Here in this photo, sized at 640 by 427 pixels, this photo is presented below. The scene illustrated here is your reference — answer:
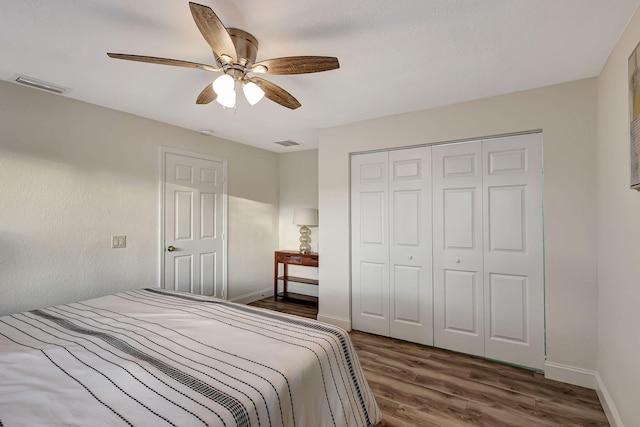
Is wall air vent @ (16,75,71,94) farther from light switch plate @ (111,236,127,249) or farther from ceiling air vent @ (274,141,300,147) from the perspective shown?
ceiling air vent @ (274,141,300,147)

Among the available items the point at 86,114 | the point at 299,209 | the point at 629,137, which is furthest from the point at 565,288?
the point at 86,114

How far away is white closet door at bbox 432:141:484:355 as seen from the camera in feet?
8.68

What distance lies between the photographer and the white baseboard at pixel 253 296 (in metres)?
4.13

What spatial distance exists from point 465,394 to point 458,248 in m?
1.17

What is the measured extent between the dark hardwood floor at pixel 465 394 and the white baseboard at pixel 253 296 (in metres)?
2.06

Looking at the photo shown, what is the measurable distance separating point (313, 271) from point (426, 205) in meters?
2.21

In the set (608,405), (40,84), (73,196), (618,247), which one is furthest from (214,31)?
(608,405)

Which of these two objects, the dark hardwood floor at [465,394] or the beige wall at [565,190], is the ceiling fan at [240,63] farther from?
the dark hardwood floor at [465,394]

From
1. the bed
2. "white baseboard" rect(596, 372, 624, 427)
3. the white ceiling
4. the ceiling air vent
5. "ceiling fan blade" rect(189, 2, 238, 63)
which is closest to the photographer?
the bed

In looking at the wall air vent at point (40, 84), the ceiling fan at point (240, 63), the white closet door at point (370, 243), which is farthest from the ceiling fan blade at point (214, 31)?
the white closet door at point (370, 243)

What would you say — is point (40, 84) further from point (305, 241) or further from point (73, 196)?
point (305, 241)

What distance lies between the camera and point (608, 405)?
1886 millimetres

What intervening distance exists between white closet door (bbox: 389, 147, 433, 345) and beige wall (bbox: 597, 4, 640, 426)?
122cm

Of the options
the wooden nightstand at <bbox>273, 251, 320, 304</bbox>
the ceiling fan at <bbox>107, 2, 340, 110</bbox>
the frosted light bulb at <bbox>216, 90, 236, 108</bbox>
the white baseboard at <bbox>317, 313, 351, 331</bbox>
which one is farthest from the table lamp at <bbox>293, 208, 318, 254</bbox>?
the frosted light bulb at <bbox>216, 90, 236, 108</bbox>
